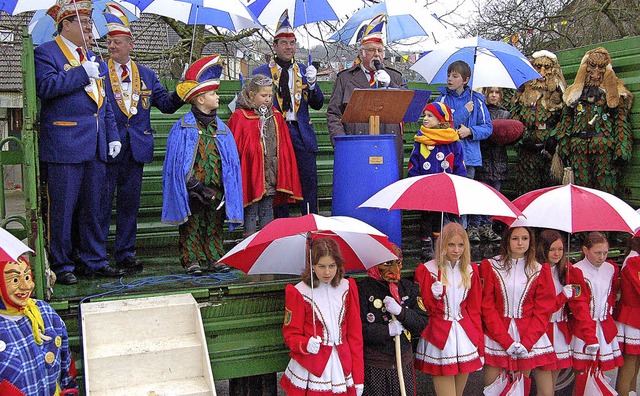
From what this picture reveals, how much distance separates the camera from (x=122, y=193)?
5.05 meters

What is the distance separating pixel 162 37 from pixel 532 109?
261 inches

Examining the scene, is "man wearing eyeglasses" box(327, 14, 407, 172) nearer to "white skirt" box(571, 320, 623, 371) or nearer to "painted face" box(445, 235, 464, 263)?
"painted face" box(445, 235, 464, 263)

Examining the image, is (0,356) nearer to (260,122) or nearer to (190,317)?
(190,317)

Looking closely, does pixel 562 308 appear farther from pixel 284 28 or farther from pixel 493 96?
pixel 284 28

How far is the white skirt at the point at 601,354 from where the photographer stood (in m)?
4.68

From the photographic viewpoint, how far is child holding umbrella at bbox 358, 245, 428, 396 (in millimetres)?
4059

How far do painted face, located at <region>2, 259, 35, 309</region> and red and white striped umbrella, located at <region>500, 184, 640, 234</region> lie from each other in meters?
2.78

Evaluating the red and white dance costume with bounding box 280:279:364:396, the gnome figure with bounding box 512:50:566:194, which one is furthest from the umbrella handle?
the gnome figure with bounding box 512:50:566:194

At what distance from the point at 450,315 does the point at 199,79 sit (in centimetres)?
228

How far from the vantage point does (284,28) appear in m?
5.29

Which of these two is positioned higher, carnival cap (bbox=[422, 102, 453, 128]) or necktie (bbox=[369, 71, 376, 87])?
necktie (bbox=[369, 71, 376, 87])

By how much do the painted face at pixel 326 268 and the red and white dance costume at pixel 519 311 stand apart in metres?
1.14

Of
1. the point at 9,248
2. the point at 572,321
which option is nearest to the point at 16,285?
the point at 9,248

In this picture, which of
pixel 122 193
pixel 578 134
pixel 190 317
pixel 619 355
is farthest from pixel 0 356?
pixel 578 134
